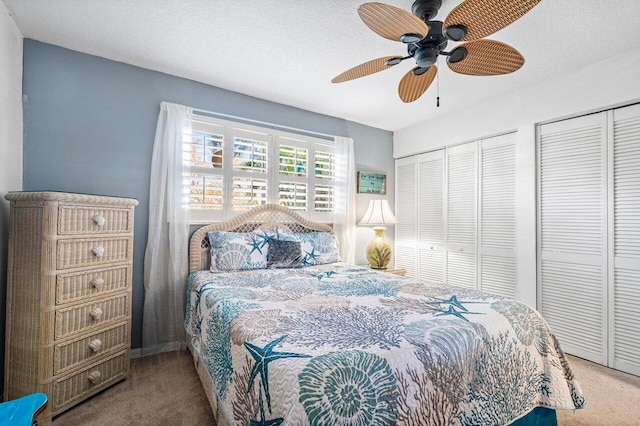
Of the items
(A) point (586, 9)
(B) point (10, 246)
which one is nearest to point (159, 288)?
(B) point (10, 246)

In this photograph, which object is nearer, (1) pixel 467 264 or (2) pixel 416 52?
(2) pixel 416 52

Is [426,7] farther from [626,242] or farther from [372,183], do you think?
[372,183]

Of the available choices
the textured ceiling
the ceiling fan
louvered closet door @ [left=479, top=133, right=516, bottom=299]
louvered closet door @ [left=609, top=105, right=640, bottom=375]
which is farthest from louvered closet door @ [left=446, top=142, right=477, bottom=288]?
the ceiling fan

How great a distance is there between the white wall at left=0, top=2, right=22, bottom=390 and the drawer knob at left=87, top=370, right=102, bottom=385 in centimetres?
57

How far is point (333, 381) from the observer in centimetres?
96

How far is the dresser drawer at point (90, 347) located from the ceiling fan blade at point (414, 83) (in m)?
2.57

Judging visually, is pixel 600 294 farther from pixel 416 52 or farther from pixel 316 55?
pixel 316 55

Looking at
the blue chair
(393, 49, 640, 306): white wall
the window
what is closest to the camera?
the blue chair

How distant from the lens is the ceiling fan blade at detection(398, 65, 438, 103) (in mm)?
1895

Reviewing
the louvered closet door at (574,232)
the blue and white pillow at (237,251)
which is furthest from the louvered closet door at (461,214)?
the blue and white pillow at (237,251)

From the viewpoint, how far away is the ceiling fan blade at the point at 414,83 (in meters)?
1.89

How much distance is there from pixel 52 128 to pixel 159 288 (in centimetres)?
147

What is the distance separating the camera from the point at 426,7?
66.2 inches

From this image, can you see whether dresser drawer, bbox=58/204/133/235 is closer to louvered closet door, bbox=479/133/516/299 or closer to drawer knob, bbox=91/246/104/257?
drawer knob, bbox=91/246/104/257
